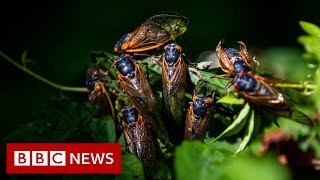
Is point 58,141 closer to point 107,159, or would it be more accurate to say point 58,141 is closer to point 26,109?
point 107,159

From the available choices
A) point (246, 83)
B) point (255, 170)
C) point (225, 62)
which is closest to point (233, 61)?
point (225, 62)

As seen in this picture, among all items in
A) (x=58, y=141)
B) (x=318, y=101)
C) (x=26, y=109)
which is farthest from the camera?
(x=26, y=109)

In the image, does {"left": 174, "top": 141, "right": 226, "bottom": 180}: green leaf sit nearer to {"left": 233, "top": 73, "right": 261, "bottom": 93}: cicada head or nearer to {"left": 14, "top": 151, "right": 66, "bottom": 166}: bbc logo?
{"left": 233, "top": 73, "right": 261, "bottom": 93}: cicada head

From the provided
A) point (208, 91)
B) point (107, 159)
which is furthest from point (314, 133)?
point (107, 159)

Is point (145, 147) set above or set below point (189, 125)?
below

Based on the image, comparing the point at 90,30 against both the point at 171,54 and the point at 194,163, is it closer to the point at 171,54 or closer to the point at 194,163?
the point at 171,54

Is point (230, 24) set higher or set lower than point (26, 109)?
higher
